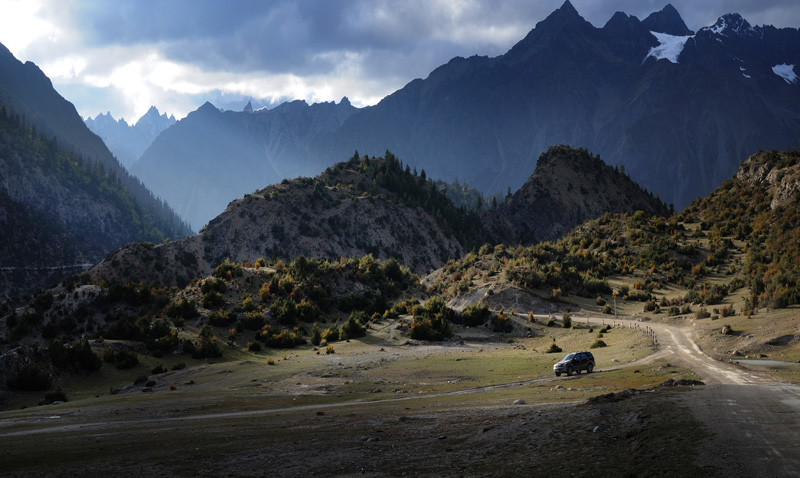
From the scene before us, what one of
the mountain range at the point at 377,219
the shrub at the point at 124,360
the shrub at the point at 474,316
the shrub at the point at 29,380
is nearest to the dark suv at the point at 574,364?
the shrub at the point at 474,316

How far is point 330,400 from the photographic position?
80.1 ft

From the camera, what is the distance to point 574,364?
2973cm

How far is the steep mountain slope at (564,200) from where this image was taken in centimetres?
15838

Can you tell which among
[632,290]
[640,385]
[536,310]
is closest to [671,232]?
[632,290]

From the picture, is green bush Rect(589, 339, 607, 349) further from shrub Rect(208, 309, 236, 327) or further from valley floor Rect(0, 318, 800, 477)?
shrub Rect(208, 309, 236, 327)

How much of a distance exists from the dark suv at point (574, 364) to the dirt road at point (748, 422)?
243 inches

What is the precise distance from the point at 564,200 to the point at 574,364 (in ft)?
453

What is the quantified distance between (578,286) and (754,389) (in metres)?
55.2

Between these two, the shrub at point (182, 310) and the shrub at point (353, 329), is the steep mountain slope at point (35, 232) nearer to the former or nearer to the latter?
the shrub at point (182, 310)

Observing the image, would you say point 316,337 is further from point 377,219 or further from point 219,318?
point 377,219

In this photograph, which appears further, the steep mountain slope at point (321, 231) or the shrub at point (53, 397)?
the steep mountain slope at point (321, 231)

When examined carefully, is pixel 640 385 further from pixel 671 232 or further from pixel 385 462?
pixel 671 232

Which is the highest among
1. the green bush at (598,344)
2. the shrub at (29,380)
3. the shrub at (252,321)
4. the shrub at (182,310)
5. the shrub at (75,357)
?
the shrub at (182,310)

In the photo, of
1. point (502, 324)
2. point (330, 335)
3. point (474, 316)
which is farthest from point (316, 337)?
point (502, 324)
